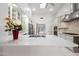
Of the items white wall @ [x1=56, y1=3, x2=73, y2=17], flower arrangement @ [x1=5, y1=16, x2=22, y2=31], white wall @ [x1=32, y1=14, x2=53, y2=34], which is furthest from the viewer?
white wall @ [x1=32, y1=14, x2=53, y2=34]

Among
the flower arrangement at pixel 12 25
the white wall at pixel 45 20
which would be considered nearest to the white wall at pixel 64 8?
the white wall at pixel 45 20

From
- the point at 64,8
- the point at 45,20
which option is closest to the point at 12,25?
the point at 45,20

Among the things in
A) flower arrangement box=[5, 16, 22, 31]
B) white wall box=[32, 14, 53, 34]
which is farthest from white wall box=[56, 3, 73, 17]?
flower arrangement box=[5, 16, 22, 31]

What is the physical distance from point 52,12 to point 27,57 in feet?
4.59

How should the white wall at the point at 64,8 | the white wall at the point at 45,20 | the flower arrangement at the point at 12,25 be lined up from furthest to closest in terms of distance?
1. the white wall at the point at 45,20
2. the white wall at the point at 64,8
3. the flower arrangement at the point at 12,25

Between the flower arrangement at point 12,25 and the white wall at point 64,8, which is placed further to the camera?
the white wall at point 64,8

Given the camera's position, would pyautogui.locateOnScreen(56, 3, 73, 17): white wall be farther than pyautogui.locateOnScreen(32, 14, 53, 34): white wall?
No

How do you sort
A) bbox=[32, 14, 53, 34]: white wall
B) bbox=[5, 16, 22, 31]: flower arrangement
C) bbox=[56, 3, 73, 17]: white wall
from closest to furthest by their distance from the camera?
bbox=[5, 16, 22, 31]: flower arrangement, bbox=[56, 3, 73, 17]: white wall, bbox=[32, 14, 53, 34]: white wall

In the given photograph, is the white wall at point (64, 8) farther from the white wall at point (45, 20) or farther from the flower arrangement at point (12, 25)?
the flower arrangement at point (12, 25)

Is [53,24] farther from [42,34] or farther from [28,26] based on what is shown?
[28,26]

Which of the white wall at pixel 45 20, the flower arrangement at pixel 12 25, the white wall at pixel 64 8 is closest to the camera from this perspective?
the flower arrangement at pixel 12 25

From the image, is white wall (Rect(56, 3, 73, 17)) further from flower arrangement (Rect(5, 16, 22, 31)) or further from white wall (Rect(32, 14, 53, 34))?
flower arrangement (Rect(5, 16, 22, 31))

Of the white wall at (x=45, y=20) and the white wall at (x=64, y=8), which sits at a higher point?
the white wall at (x=64, y=8)

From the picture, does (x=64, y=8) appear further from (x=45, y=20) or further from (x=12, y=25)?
(x=12, y=25)
